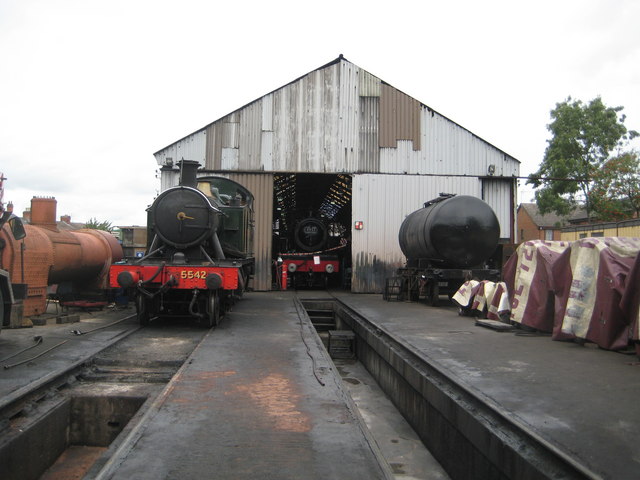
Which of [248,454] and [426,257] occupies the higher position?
[426,257]

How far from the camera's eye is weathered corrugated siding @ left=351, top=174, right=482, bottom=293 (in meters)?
15.6

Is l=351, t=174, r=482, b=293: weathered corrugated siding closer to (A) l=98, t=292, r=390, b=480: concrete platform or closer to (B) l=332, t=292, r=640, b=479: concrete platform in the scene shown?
(B) l=332, t=292, r=640, b=479: concrete platform

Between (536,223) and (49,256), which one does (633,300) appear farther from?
(536,223)

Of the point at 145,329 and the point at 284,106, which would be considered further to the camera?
the point at 284,106

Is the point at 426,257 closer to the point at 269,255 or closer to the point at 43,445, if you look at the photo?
the point at 269,255

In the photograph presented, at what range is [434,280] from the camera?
11.3 meters

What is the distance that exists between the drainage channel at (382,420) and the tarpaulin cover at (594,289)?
8.68ft

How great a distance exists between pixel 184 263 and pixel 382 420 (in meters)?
3.94

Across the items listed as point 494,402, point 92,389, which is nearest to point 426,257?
point 494,402

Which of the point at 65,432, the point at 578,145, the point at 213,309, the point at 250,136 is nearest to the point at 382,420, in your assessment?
the point at 213,309

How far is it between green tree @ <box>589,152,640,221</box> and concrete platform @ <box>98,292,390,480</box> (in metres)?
28.9

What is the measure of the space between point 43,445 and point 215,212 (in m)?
4.88

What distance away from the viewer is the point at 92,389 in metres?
4.74

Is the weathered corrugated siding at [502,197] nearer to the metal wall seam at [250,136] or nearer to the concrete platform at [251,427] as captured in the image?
the metal wall seam at [250,136]
